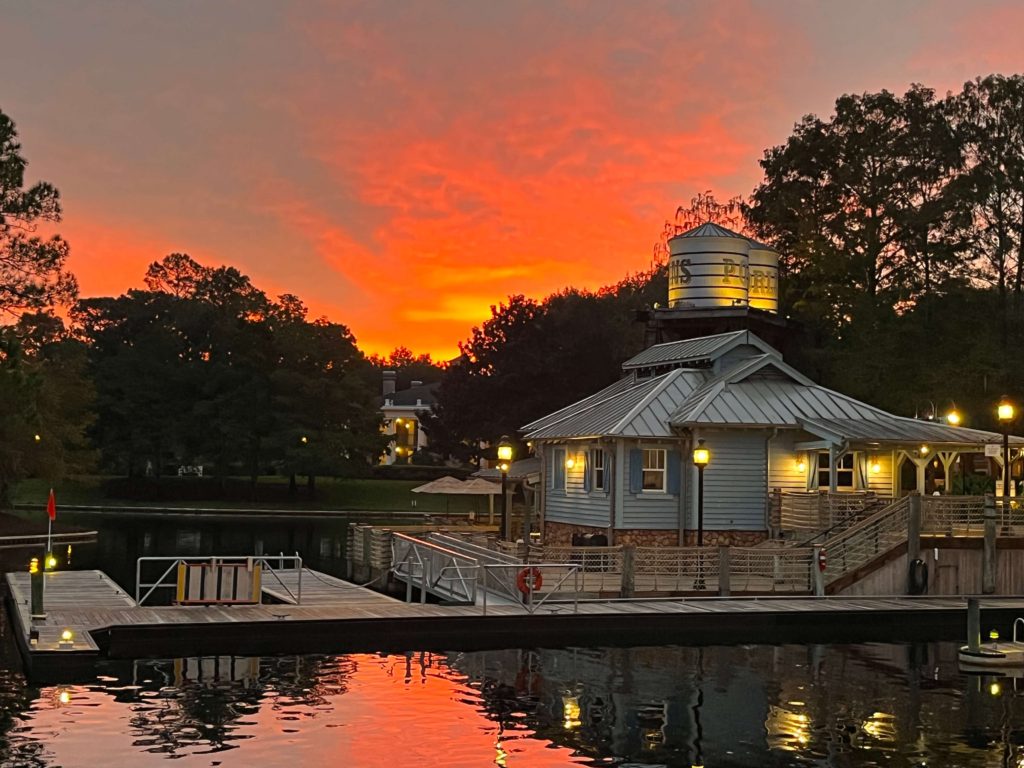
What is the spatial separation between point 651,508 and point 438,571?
9.03 metres

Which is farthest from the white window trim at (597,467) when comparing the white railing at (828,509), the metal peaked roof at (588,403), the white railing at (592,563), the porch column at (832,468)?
the porch column at (832,468)

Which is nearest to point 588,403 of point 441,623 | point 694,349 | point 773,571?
point 694,349

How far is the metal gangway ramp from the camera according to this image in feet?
102

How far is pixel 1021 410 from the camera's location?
53969 millimetres

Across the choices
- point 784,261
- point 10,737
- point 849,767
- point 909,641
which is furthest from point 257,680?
point 784,261

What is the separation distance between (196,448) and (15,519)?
34.8 meters

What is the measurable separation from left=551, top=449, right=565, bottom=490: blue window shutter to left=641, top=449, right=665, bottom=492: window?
510 cm

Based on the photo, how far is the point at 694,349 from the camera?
4712 centimetres

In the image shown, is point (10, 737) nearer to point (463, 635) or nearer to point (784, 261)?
point (463, 635)

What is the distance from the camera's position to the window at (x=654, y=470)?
135 feet

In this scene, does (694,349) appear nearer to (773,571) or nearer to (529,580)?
(773,571)

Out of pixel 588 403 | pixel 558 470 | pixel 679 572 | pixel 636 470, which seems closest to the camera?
pixel 679 572

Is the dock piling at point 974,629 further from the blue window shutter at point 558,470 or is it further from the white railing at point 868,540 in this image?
the blue window shutter at point 558,470

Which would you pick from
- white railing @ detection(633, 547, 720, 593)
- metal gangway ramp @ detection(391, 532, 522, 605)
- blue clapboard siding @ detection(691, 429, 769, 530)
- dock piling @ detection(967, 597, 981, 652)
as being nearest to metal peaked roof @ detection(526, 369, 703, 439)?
blue clapboard siding @ detection(691, 429, 769, 530)
